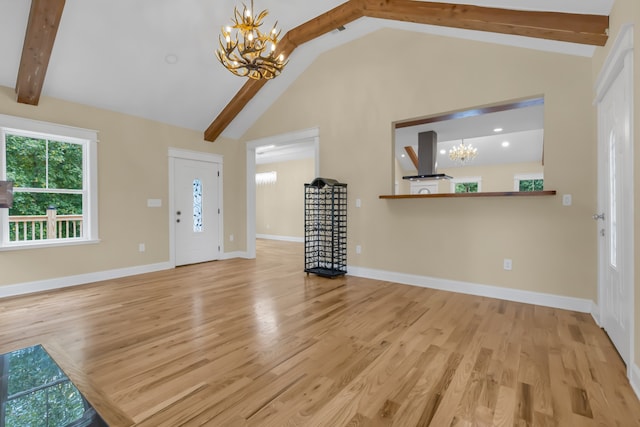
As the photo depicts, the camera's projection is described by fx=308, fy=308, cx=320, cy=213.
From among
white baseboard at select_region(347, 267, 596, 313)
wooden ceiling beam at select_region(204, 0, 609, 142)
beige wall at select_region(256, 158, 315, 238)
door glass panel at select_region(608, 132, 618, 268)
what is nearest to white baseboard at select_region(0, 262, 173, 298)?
white baseboard at select_region(347, 267, 596, 313)

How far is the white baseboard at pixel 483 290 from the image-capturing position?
10.6 feet

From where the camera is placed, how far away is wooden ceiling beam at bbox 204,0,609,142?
8.50ft

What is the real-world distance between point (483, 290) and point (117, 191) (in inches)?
212

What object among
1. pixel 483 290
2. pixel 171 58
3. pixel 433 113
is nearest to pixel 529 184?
pixel 433 113

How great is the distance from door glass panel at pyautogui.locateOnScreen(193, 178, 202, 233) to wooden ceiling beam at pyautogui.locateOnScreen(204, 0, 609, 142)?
2.91 metres

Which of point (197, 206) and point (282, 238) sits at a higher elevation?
point (197, 206)

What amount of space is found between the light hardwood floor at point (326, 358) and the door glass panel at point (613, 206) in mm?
705

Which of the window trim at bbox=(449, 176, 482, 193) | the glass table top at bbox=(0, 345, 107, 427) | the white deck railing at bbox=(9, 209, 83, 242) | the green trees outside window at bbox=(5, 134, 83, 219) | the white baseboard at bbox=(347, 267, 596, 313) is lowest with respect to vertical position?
the white baseboard at bbox=(347, 267, 596, 313)

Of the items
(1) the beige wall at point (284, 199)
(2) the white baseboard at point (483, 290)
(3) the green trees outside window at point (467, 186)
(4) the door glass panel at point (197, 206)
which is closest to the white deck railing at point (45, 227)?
(4) the door glass panel at point (197, 206)

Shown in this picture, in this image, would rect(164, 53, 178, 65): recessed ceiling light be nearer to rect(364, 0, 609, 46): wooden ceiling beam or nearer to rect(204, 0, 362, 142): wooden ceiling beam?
rect(204, 0, 362, 142): wooden ceiling beam

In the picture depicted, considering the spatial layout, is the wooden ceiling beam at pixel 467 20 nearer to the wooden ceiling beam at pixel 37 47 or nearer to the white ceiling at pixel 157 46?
the white ceiling at pixel 157 46

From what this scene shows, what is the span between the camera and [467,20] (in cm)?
312

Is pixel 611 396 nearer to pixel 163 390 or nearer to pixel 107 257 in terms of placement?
pixel 163 390

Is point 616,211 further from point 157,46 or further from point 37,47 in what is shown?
point 37,47
